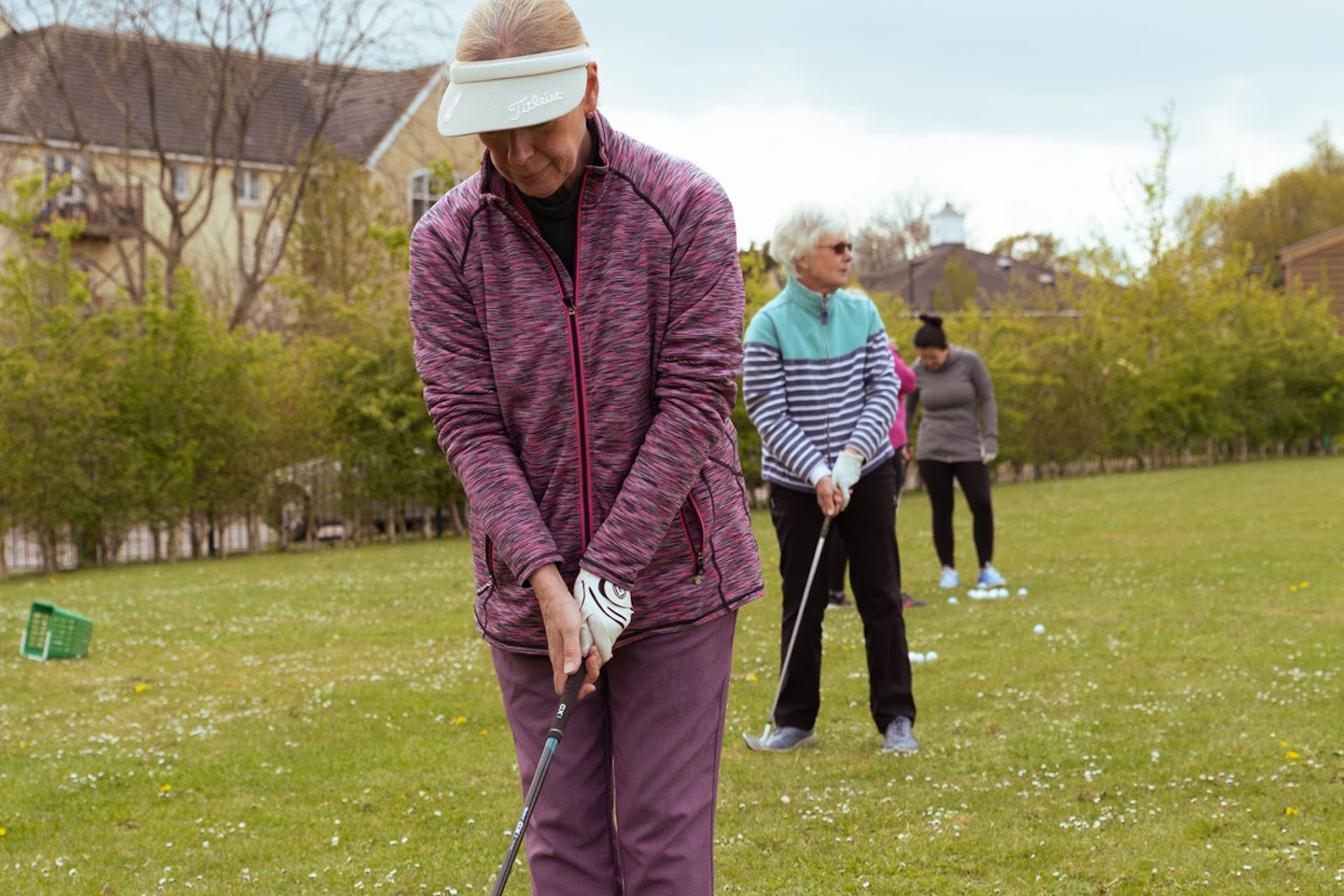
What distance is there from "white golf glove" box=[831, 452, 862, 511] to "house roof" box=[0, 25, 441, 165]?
22.2 m

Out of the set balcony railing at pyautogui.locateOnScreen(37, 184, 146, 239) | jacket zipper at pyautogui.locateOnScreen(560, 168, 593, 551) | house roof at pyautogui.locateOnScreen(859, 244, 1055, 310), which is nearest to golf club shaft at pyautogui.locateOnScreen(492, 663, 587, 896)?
jacket zipper at pyautogui.locateOnScreen(560, 168, 593, 551)

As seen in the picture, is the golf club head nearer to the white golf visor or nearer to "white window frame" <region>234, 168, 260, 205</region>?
the white golf visor

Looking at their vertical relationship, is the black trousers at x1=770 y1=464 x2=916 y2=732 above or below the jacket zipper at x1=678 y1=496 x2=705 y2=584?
below

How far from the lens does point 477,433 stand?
8.41 ft

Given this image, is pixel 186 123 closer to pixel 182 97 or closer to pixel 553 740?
pixel 182 97

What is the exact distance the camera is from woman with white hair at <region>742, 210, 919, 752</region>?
211 inches

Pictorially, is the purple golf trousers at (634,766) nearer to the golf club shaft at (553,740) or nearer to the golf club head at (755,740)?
the golf club shaft at (553,740)

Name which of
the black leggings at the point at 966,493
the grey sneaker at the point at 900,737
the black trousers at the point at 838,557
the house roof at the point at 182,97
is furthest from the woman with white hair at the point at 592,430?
the house roof at the point at 182,97

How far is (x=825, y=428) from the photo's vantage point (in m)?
5.42

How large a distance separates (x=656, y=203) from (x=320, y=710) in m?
4.87

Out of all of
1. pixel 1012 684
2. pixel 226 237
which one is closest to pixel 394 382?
pixel 1012 684

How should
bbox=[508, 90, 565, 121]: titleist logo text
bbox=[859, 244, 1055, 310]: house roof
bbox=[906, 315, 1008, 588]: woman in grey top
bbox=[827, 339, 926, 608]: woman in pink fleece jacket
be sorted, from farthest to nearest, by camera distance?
bbox=[859, 244, 1055, 310]: house roof < bbox=[906, 315, 1008, 588]: woman in grey top < bbox=[827, 339, 926, 608]: woman in pink fleece jacket < bbox=[508, 90, 565, 121]: titleist logo text

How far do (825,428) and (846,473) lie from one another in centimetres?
34

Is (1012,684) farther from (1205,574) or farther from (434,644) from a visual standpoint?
(1205,574)
